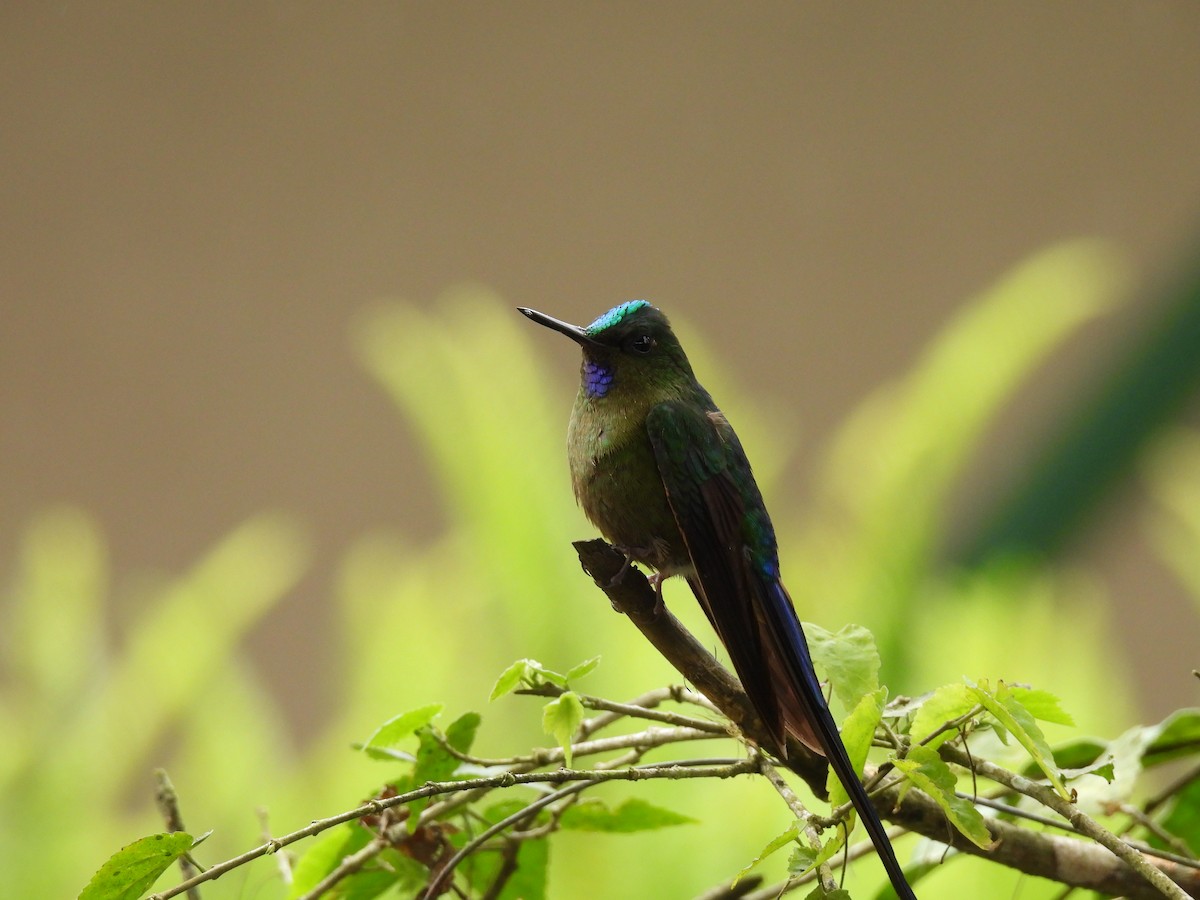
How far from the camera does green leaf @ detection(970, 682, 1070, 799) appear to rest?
46 centimetres

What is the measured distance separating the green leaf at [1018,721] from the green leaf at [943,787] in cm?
3

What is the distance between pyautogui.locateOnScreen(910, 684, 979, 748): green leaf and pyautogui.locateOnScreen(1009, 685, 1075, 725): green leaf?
5 cm

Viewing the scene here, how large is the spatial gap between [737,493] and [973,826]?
219 millimetres

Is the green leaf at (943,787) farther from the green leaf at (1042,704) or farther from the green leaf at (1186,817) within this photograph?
the green leaf at (1186,817)

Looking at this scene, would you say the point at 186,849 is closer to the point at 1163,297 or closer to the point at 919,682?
the point at 919,682

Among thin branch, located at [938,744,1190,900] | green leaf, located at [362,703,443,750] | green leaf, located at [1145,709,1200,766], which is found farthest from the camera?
green leaf, located at [1145,709,1200,766]

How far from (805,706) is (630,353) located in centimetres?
27

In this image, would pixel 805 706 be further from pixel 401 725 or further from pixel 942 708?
pixel 401 725

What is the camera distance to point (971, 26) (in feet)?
12.8

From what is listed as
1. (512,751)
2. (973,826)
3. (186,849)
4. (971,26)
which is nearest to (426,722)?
(186,849)

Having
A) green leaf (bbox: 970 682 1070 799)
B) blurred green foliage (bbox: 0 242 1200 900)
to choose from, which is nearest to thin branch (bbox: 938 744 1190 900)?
green leaf (bbox: 970 682 1070 799)

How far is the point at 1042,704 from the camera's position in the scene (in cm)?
52

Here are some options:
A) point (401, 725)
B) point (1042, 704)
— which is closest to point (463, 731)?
point (401, 725)

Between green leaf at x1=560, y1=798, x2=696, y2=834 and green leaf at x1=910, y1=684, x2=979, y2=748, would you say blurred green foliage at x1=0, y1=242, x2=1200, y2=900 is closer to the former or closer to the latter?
green leaf at x1=560, y1=798, x2=696, y2=834
